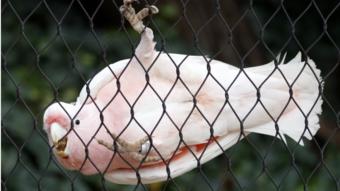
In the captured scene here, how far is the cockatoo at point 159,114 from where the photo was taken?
2369mm

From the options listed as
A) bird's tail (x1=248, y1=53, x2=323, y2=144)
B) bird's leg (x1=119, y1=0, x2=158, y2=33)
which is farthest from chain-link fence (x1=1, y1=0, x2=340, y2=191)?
bird's leg (x1=119, y1=0, x2=158, y2=33)

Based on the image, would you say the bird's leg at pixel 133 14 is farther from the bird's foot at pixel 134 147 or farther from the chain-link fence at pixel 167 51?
the chain-link fence at pixel 167 51

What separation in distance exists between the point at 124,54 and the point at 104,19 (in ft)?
1.22

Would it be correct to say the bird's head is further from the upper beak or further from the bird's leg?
the bird's leg

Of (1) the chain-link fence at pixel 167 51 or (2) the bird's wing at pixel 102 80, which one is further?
(1) the chain-link fence at pixel 167 51

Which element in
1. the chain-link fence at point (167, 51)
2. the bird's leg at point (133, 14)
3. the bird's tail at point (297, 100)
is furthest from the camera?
the chain-link fence at point (167, 51)

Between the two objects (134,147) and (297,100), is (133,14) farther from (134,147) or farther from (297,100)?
(297,100)

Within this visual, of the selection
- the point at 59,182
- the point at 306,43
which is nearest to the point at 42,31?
the point at 59,182

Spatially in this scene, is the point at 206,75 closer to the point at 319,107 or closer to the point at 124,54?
the point at 319,107

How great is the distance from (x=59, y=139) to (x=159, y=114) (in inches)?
8.0

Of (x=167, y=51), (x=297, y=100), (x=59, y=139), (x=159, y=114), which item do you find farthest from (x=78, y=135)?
(x=167, y=51)

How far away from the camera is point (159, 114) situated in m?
2.39

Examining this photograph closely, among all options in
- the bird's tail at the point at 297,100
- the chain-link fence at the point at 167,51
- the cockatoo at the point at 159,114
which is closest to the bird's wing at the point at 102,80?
the cockatoo at the point at 159,114

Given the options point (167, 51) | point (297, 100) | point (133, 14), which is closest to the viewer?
point (133, 14)
